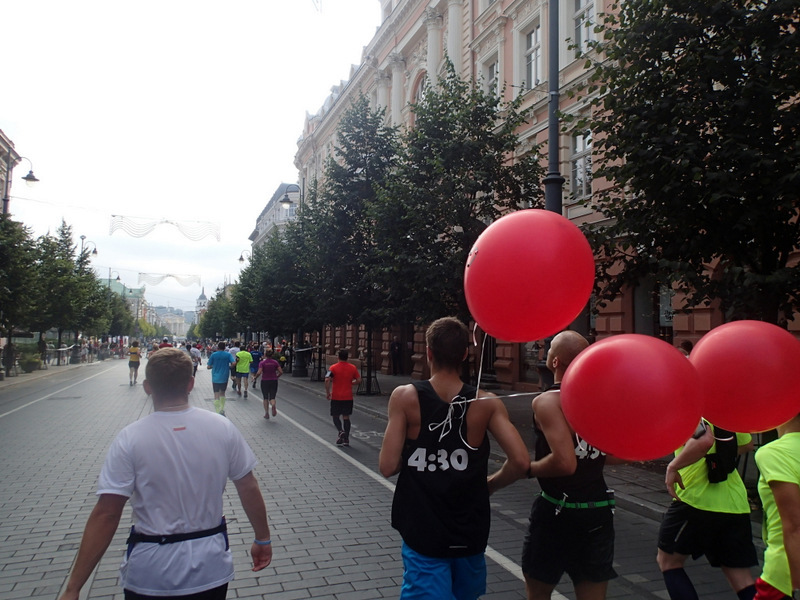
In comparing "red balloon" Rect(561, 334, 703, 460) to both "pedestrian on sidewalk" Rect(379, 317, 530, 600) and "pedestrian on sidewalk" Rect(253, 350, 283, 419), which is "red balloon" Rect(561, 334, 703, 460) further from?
"pedestrian on sidewalk" Rect(253, 350, 283, 419)

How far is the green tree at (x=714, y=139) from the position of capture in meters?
6.50

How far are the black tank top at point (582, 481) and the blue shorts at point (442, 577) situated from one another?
617mm

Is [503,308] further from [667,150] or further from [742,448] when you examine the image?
[667,150]

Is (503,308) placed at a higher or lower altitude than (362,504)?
higher

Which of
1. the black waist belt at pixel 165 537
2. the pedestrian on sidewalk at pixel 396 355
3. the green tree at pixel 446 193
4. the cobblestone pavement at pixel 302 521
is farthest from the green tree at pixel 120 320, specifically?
the black waist belt at pixel 165 537

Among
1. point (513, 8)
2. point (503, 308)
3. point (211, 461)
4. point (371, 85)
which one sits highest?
point (371, 85)

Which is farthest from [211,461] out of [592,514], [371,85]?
[371,85]

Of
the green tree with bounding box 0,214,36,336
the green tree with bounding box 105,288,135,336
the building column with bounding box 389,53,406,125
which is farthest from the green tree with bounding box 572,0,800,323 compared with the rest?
the green tree with bounding box 105,288,135,336

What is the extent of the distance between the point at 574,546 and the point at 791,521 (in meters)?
1.00

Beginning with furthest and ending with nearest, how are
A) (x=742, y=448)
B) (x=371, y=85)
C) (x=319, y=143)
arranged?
(x=319, y=143) → (x=371, y=85) → (x=742, y=448)

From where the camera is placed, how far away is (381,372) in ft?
106

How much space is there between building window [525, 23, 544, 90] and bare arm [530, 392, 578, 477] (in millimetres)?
18005

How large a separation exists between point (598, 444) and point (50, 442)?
10.8 metres

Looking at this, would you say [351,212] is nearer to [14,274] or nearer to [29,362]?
[14,274]
